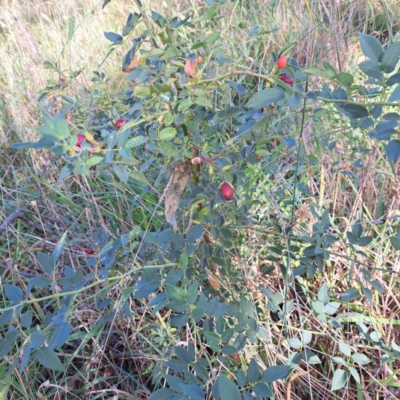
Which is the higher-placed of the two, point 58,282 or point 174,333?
point 58,282

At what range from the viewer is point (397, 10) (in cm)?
192

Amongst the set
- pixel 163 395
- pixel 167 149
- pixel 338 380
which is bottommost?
pixel 338 380

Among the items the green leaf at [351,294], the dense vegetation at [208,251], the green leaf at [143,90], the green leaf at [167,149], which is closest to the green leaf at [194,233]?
the dense vegetation at [208,251]

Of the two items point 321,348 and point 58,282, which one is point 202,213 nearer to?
point 58,282

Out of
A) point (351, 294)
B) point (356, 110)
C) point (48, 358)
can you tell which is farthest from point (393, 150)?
point (48, 358)

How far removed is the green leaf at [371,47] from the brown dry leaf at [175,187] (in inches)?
14.6

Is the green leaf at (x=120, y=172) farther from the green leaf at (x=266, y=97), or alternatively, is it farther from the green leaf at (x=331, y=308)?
the green leaf at (x=331, y=308)

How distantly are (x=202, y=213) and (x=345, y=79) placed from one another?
40 centimetres

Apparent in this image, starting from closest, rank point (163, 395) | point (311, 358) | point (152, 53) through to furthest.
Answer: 1. point (163, 395)
2. point (152, 53)
3. point (311, 358)

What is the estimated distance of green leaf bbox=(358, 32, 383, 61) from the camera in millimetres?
568

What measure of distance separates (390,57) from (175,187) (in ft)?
1.36

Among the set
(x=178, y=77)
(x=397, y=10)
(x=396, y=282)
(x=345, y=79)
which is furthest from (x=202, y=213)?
(x=397, y=10)

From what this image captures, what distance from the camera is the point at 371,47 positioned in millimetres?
570

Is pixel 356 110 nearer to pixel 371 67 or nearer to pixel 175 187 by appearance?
pixel 371 67
